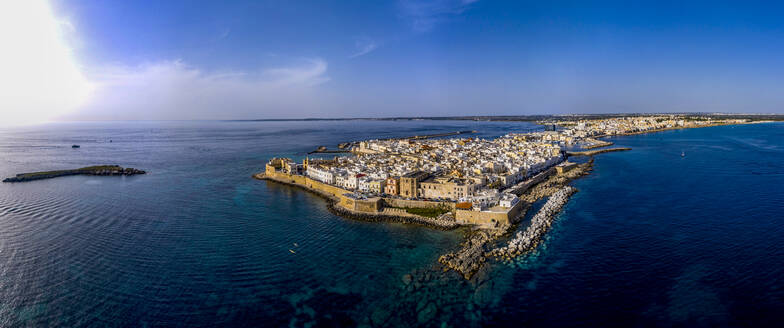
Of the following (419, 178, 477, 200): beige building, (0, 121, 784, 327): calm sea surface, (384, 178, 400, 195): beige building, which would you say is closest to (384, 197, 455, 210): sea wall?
(419, 178, 477, 200): beige building

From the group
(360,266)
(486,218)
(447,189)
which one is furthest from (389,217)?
(360,266)

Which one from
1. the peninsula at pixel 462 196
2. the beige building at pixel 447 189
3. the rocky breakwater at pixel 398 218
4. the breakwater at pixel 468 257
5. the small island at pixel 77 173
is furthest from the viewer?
the small island at pixel 77 173

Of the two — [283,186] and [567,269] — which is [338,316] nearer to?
[567,269]

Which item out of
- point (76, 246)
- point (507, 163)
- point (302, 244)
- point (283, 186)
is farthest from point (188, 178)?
point (507, 163)

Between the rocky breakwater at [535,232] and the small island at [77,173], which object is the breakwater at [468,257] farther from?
the small island at [77,173]

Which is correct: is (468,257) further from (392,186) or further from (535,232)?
(392,186)

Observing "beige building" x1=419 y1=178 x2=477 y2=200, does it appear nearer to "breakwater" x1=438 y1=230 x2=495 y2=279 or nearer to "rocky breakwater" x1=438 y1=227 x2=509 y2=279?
"rocky breakwater" x1=438 y1=227 x2=509 y2=279

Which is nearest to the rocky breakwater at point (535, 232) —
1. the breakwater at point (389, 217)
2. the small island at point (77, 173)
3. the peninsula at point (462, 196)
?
the peninsula at point (462, 196)
